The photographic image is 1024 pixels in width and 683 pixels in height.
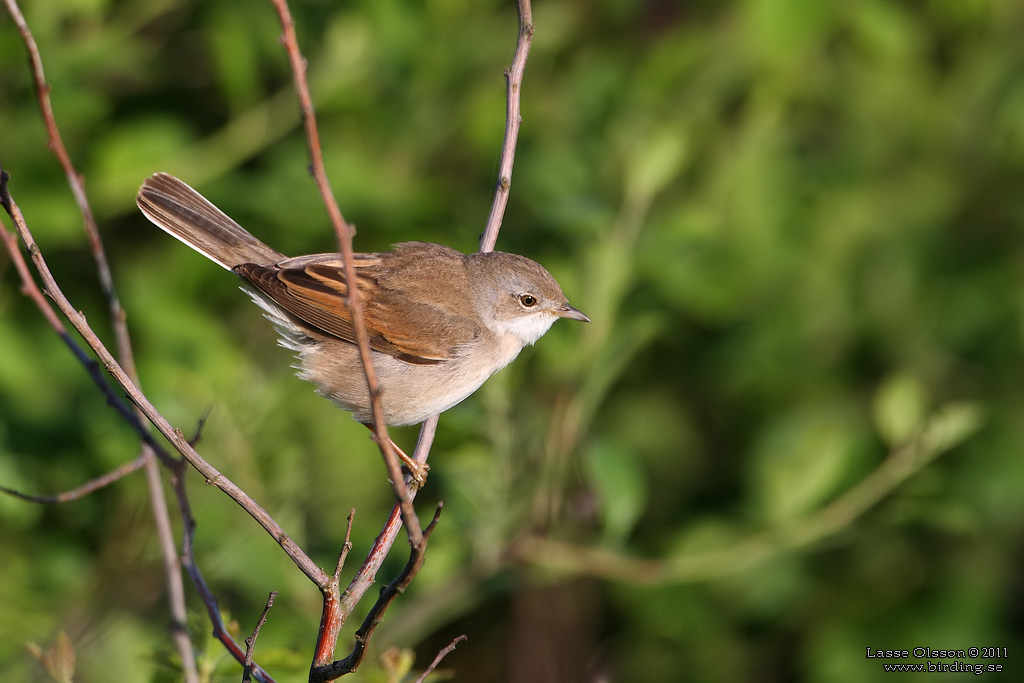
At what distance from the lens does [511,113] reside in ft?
9.41

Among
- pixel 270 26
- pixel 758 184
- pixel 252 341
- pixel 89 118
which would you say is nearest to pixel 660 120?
pixel 758 184

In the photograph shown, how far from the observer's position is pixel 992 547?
501 centimetres

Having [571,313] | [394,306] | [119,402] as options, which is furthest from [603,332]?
[119,402]

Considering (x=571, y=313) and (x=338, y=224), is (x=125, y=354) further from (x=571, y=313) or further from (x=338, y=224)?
(x=571, y=313)

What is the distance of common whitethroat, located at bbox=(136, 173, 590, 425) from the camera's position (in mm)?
3340

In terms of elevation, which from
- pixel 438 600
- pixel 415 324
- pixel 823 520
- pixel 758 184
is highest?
pixel 758 184

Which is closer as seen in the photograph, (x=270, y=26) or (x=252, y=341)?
(x=270, y=26)

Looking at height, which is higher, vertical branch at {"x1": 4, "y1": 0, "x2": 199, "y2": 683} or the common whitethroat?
the common whitethroat

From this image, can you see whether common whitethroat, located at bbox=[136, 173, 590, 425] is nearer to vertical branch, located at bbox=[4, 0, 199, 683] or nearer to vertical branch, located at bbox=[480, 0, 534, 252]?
vertical branch, located at bbox=[480, 0, 534, 252]

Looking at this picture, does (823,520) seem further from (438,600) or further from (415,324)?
(415,324)

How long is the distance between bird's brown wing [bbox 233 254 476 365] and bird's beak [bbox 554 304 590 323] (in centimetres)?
41

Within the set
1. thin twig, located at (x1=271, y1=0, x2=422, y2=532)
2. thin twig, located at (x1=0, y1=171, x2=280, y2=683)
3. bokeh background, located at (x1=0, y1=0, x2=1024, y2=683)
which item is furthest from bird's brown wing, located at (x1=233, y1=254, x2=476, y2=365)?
thin twig, located at (x1=271, y1=0, x2=422, y2=532)

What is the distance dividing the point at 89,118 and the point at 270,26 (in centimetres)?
87

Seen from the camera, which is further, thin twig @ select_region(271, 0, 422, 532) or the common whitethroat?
the common whitethroat
